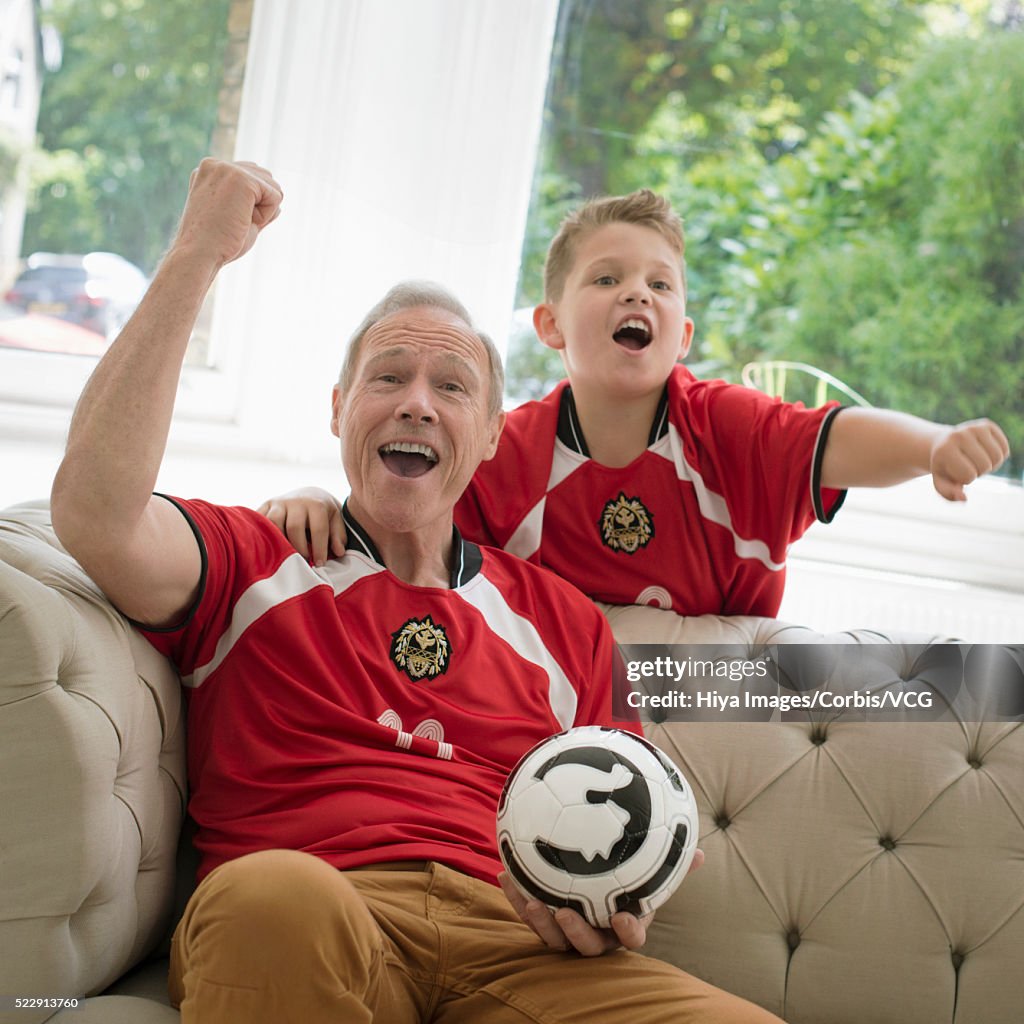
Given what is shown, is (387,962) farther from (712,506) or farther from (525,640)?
(712,506)

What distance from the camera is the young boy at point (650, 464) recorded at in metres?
1.96

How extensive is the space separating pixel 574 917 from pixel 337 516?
26.1 inches

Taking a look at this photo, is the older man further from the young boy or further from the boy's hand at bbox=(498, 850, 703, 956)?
the young boy

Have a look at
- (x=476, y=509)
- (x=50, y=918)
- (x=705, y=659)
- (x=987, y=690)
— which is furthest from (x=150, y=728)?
(x=987, y=690)

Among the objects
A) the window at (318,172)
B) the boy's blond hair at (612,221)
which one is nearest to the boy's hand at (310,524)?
the boy's blond hair at (612,221)

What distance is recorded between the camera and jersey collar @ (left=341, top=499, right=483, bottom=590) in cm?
162

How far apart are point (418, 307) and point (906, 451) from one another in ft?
2.53

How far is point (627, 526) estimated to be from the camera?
1989mm

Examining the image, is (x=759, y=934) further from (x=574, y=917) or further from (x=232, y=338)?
(x=232, y=338)

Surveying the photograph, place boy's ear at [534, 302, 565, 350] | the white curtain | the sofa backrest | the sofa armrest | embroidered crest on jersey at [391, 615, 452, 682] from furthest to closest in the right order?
1. the white curtain
2. boy's ear at [534, 302, 565, 350]
3. the sofa backrest
4. embroidered crest on jersey at [391, 615, 452, 682]
5. the sofa armrest

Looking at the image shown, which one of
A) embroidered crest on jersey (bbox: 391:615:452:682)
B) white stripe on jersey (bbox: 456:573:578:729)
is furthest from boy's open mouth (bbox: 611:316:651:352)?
embroidered crest on jersey (bbox: 391:615:452:682)

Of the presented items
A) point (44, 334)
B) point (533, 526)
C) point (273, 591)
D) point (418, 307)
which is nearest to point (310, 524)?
point (273, 591)

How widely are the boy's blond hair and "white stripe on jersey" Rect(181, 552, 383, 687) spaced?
0.85 metres

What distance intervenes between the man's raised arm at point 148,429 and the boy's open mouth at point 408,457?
0.32 meters
